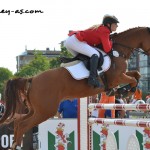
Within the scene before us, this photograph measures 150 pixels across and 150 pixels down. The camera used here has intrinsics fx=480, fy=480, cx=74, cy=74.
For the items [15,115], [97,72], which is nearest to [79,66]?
[97,72]

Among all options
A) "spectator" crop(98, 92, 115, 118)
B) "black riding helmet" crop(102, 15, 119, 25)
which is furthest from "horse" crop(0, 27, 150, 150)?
"spectator" crop(98, 92, 115, 118)

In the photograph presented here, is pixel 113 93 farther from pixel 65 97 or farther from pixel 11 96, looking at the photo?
pixel 11 96

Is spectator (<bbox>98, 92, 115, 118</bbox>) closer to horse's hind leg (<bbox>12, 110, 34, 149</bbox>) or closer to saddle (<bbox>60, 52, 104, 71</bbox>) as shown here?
saddle (<bbox>60, 52, 104, 71</bbox>)

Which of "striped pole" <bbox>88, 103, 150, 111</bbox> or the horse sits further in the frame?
the horse

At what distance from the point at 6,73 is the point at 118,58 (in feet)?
254

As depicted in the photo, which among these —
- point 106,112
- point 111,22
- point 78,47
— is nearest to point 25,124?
point 78,47

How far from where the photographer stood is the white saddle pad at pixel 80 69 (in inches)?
266

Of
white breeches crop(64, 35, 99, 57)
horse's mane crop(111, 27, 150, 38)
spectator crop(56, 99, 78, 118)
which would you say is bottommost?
spectator crop(56, 99, 78, 118)

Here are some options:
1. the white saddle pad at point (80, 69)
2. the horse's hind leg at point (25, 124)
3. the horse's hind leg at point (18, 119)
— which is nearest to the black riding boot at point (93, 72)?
the white saddle pad at point (80, 69)

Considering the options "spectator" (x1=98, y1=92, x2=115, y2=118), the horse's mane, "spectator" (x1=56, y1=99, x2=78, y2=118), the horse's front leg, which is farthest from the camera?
"spectator" (x1=56, y1=99, x2=78, y2=118)

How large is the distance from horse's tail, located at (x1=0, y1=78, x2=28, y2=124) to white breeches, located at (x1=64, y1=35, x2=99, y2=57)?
0.87 meters

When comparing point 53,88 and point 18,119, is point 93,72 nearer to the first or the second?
point 53,88

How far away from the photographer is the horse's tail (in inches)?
284

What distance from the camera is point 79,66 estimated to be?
22.6 ft
